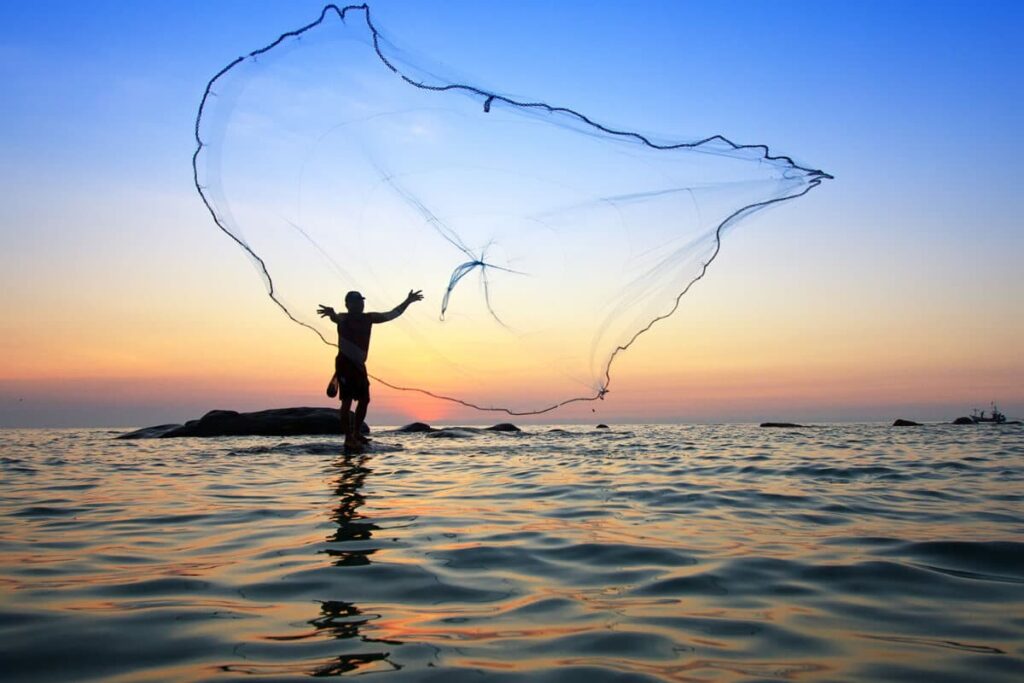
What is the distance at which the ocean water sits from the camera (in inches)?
128

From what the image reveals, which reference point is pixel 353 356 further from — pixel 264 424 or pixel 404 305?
pixel 264 424

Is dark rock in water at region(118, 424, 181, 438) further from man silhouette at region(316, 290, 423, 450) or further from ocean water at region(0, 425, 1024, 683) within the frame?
ocean water at region(0, 425, 1024, 683)

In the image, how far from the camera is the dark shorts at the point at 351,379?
49.5ft

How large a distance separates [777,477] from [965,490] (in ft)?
7.74

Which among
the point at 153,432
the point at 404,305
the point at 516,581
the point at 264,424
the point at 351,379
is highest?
the point at 404,305

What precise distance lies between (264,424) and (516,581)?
2351 centimetres

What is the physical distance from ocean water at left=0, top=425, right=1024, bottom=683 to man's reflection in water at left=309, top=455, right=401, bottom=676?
0.07 feet

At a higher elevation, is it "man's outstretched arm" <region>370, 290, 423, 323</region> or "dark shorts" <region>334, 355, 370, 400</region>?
"man's outstretched arm" <region>370, 290, 423, 323</region>

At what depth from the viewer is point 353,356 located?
1455 centimetres

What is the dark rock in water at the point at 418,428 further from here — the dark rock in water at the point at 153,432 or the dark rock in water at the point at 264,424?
the dark rock in water at the point at 153,432

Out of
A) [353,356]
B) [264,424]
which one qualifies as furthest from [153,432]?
[353,356]

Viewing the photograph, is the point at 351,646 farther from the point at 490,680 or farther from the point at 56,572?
the point at 56,572

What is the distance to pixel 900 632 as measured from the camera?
366cm

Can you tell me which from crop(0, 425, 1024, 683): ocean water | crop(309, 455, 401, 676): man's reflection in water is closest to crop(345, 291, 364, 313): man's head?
crop(309, 455, 401, 676): man's reflection in water
